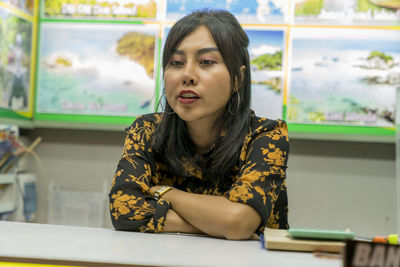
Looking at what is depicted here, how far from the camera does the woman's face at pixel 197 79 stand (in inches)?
55.8

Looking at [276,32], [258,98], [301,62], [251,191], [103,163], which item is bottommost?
[103,163]

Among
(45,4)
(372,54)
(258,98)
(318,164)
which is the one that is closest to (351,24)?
(372,54)

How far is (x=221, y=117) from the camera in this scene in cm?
157

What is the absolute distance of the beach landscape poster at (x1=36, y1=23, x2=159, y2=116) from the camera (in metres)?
2.60

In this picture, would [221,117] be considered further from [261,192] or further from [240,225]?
[240,225]

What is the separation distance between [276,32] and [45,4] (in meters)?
1.50

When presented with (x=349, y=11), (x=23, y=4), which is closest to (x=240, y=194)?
(x=349, y=11)

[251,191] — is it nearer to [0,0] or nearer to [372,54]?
[372,54]

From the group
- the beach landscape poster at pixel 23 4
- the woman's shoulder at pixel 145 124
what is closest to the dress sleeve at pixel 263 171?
the woman's shoulder at pixel 145 124

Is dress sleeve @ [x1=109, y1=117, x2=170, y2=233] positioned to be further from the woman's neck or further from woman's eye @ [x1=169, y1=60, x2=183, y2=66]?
woman's eye @ [x1=169, y1=60, x2=183, y2=66]

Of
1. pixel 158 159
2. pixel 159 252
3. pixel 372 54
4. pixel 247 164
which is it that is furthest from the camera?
pixel 372 54

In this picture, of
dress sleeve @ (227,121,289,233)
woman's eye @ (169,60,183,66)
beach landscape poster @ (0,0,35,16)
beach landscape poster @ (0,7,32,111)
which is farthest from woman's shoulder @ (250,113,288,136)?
beach landscape poster @ (0,0,35,16)

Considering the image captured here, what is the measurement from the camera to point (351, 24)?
7.88ft

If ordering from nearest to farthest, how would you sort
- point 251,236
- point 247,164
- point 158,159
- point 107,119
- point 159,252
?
1. point 159,252
2. point 251,236
3. point 247,164
4. point 158,159
5. point 107,119
